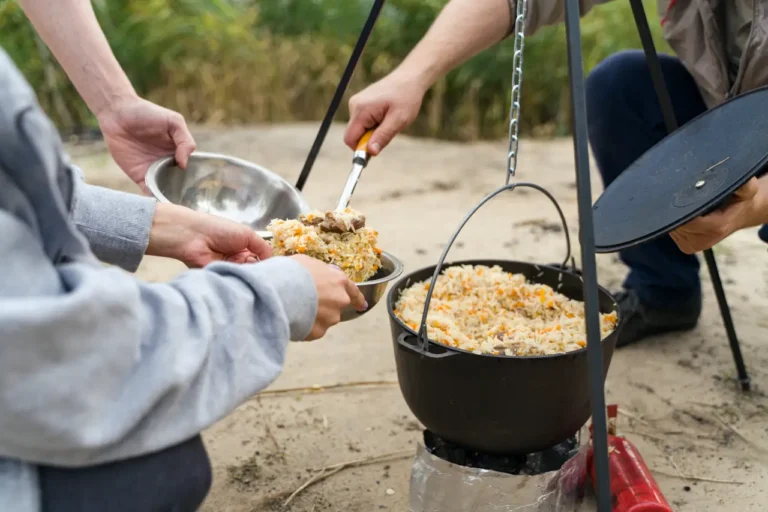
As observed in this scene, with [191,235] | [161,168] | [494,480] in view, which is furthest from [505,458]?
[161,168]

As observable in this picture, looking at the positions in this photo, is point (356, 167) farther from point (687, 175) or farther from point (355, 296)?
point (687, 175)

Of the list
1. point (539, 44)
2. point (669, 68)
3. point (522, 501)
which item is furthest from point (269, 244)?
point (539, 44)

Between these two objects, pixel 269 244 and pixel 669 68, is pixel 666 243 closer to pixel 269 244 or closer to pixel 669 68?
pixel 669 68

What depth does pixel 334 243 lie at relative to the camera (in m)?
1.56

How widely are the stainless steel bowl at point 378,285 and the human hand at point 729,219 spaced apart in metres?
0.65

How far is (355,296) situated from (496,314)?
24.2 inches

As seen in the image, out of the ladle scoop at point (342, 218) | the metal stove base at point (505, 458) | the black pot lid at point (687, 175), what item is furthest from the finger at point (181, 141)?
the black pot lid at point (687, 175)

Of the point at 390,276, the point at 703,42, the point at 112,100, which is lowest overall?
the point at 390,276

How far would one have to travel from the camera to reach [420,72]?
194 cm

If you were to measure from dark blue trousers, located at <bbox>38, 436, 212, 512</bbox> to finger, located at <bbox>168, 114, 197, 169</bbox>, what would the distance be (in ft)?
3.16

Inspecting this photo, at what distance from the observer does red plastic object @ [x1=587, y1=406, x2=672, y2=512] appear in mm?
1558

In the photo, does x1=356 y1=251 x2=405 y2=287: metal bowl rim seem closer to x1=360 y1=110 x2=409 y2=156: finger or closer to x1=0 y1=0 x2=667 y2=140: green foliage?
x1=360 y1=110 x2=409 y2=156: finger

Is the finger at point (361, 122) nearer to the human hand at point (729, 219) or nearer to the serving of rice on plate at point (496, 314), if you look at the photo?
the serving of rice on plate at point (496, 314)

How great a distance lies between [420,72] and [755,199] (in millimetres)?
879
